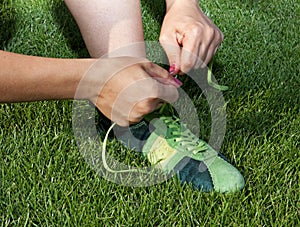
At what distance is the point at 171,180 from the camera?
137 cm

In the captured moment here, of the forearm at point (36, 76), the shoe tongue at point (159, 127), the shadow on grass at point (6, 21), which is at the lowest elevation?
the shadow on grass at point (6, 21)

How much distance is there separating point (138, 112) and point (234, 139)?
0.36 metres

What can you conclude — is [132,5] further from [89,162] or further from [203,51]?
[89,162]

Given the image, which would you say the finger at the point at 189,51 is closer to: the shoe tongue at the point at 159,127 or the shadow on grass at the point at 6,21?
the shoe tongue at the point at 159,127

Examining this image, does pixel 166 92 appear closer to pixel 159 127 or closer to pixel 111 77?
A: pixel 111 77

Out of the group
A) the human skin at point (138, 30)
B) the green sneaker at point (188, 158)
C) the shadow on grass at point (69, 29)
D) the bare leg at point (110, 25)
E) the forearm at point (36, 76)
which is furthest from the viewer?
the shadow on grass at point (69, 29)

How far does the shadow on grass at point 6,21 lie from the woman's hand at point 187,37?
0.63m

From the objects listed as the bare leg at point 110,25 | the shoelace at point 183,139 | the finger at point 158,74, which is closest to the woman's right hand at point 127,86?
the finger at point 158,74

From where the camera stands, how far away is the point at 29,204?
1.29 meters

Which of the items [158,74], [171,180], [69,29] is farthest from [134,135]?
[69,29]

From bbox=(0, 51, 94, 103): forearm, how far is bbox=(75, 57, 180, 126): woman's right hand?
3 cm

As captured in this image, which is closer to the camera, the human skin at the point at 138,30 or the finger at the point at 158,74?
the finger at the point at 158,74

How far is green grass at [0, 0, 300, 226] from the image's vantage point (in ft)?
4.16

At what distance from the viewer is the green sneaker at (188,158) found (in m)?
1.36
